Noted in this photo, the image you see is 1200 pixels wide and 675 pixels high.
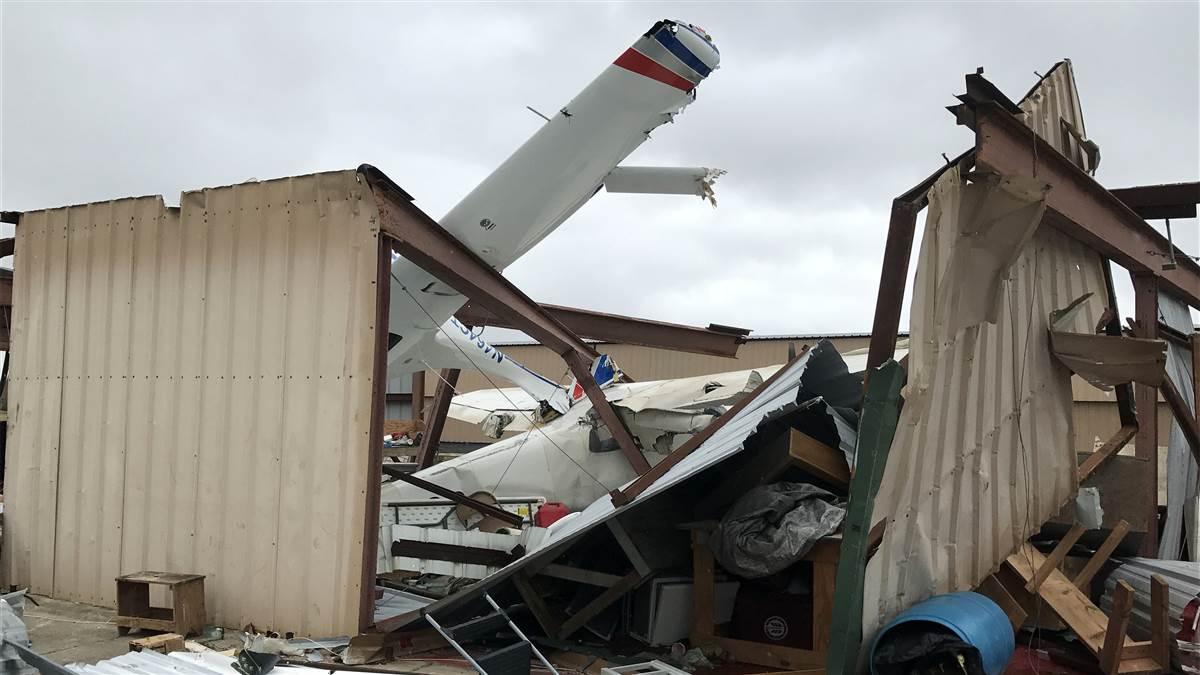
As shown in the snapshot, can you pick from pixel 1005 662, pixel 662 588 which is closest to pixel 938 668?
pixel 1005 662

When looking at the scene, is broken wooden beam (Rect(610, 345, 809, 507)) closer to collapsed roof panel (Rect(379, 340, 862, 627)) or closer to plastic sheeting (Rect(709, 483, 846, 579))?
collapsed roof panel (Rect(379, 340, 862, 627))

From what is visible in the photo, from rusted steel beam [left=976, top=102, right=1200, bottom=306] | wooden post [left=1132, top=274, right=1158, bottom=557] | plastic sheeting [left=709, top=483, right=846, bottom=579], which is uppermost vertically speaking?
rusted steel beam [left=976, top=102, right=1200, bottom=306]

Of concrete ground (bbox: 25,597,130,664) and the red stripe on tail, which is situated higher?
the red stripe on tail

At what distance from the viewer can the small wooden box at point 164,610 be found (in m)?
5.58

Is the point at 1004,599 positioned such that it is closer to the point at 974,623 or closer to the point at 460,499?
Answer: the point at 974,623

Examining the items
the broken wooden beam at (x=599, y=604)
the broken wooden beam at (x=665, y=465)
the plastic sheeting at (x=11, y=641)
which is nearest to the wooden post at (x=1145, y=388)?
the broken wooden beam at (x=665, y=465)

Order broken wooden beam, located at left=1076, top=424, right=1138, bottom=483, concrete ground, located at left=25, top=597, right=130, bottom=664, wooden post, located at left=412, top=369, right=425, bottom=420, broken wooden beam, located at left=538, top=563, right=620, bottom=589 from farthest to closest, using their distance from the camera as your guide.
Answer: wooden post, located at left=412, top=369, right=425, bottom=420, broken wooden beam, located at left=1076, top=424, right=1138, bottom=483, broken wooden beam, located at left=538, top=563, right=620, bottom=589, concrete ground, located at left=25, top=597, right=130, bottom=664

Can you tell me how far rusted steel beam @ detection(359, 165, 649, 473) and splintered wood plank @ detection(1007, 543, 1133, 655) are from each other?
3507 mm

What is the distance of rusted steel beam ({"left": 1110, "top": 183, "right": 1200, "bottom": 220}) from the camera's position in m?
7.68

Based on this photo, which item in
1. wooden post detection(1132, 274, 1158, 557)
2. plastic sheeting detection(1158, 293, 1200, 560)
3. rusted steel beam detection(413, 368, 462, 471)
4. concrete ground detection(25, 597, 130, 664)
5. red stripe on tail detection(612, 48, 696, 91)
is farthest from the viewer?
rusted steel beam detection(413, 368, 462, 471)

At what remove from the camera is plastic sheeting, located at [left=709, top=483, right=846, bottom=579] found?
17.9ft

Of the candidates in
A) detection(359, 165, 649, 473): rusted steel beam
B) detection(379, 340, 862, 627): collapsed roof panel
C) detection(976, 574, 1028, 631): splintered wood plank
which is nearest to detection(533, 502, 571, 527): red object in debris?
detection(359, 165, 649, 473): rusted steel beam

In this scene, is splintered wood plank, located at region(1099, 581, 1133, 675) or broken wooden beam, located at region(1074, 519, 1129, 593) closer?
splintered wood plank, located at region(1099, 581, 1133, 675)

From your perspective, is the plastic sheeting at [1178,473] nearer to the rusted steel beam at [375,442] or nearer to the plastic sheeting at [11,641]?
the rusted steel beam at [375,442]
